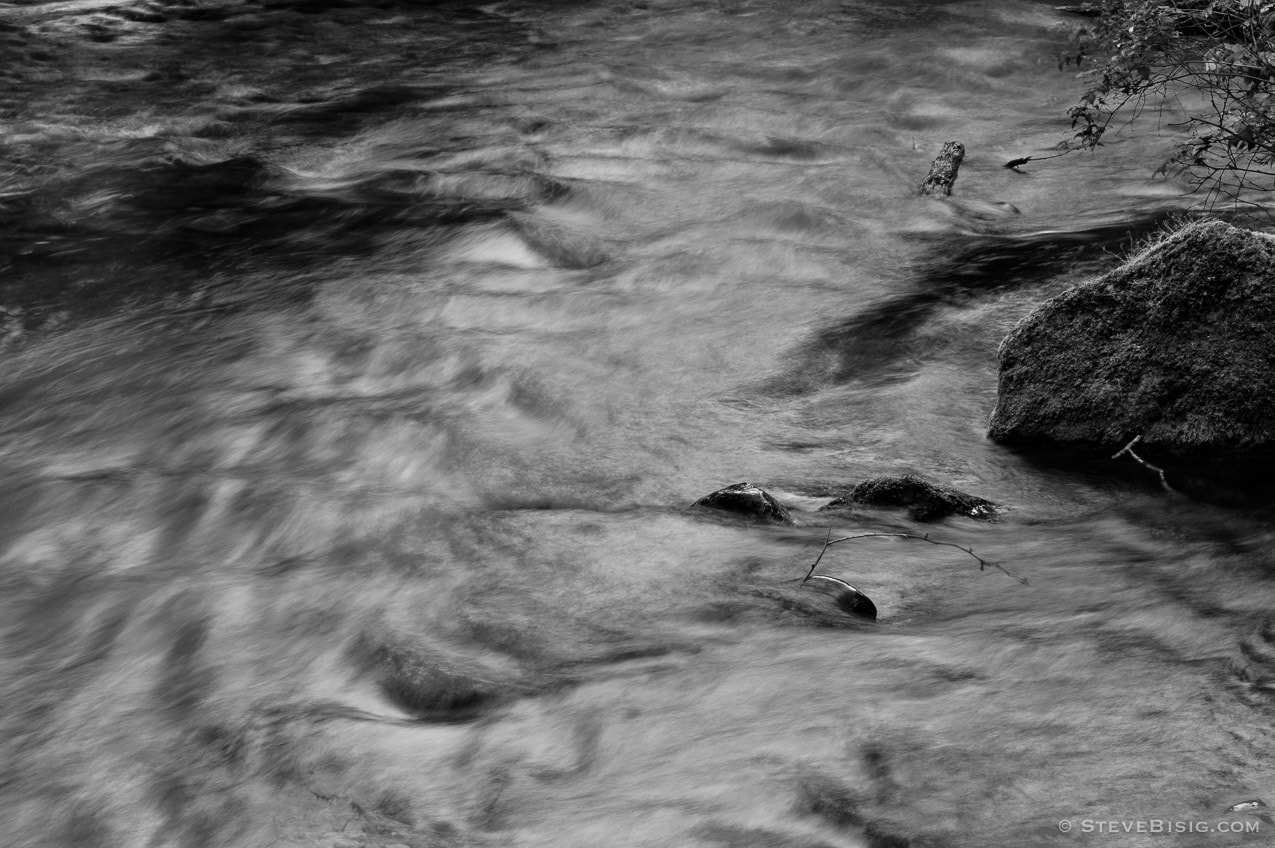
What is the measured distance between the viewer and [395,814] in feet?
12.8

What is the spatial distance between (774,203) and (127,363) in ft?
15.2

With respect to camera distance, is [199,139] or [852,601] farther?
[199,139]

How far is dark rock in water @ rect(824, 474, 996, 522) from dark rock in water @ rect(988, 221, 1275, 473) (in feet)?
2.02

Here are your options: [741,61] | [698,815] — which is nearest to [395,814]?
[698,815]

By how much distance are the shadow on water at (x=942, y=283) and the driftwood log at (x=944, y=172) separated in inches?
35.5

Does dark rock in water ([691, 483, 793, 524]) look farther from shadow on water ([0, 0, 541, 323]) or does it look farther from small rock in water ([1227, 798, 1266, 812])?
shadow on water ([0, 0, 541, 323])

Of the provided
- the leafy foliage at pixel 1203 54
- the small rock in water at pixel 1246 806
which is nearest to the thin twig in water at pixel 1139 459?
the leafy foliage at pixel 1203 54

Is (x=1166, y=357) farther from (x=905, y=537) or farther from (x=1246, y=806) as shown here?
(x=1246, y=806)

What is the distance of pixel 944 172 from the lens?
30.8ft

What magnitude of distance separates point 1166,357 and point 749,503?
1.78m

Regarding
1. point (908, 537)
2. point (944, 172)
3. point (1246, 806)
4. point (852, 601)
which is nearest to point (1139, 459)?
point (908, 537)

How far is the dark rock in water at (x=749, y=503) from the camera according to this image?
5242 mm

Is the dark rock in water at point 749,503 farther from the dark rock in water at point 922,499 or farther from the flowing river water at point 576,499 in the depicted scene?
the dark rock in water at point 922,499

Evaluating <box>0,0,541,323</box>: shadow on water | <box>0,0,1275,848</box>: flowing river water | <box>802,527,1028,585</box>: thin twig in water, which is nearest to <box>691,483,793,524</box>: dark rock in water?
<box>0,0,1275,848</box>: flowing river water
